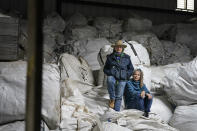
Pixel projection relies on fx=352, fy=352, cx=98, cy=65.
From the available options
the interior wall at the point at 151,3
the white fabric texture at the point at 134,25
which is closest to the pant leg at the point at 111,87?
the white fabric texture at the point at 134,25

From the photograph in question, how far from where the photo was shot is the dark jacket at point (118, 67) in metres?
2.90

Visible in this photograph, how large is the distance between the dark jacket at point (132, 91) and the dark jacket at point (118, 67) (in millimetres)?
79

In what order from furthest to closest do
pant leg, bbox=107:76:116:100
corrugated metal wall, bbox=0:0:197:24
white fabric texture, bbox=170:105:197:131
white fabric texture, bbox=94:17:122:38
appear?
1. corrugated metal wall, bbox=0:0:197:24
2. white fabric texture, bbox=94:17:122:38
3. pant leg, bbox=107:76:116:100
4. white fabric texture, bbox=170:105:197:131

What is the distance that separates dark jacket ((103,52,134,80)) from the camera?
9.52ft

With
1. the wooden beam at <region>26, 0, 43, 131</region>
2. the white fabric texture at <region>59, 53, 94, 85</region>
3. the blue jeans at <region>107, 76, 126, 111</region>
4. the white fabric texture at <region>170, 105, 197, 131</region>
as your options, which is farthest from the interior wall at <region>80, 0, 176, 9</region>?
the wooden beam at <region>26, 0, 43, 131</region>

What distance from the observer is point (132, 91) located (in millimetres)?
2941

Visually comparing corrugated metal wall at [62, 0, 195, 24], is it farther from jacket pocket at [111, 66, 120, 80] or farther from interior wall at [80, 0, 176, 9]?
jacket pocket at [111, 66, 120, 80]

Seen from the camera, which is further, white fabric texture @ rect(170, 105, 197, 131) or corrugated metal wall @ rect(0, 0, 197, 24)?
corrugated metal wall @ rect(0, 0, 197, 24)

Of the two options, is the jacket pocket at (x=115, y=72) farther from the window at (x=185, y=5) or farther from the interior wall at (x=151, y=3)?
the window at (x=185, y=5)

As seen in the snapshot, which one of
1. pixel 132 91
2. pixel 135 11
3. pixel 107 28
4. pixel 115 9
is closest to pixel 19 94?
pixel 132 91

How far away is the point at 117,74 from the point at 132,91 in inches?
7.7

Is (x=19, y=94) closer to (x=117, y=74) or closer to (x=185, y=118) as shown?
(x=117, y=74)

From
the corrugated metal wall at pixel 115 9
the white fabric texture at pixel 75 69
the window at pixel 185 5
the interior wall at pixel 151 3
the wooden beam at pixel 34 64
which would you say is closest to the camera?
the wooden beam at pixel 34 64

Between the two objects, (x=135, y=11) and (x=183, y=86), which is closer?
(x=183, y=86)
